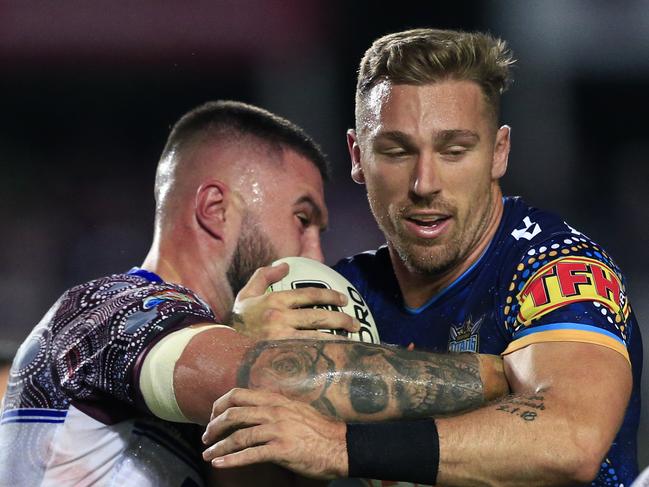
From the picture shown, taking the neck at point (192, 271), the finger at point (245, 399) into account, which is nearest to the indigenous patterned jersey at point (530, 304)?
the neck at point (192, 271)

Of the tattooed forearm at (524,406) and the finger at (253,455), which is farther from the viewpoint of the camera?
the tattooed forearm at (524,406)

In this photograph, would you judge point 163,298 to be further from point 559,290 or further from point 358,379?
point 559,290

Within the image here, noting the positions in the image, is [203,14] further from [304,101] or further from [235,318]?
[235,318]

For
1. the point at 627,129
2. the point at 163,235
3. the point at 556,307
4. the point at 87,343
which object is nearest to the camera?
the point at 556,307

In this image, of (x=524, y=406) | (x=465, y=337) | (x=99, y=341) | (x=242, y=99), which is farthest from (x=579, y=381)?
(x=242, y=99)

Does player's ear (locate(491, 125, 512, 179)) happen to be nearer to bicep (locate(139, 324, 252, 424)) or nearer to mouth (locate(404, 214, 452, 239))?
mouth (locate(404, 214, 452, 239))

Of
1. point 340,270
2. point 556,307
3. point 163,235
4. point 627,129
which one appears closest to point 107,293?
point 163,235

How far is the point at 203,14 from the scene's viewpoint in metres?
9.05

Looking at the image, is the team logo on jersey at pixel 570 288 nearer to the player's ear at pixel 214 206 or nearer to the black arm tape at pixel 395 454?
the black arm tape at pixel 395 454

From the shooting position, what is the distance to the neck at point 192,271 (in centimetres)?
369

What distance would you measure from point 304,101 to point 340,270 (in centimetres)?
467

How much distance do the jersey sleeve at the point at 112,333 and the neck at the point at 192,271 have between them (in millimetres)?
430

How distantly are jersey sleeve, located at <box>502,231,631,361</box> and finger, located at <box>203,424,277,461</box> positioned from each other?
0.83 metres

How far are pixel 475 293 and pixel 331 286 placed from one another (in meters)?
0.49
